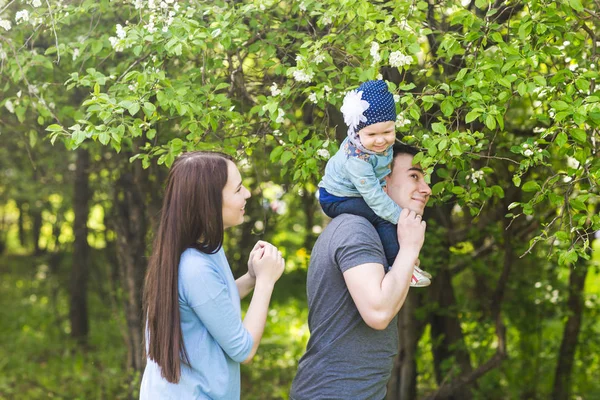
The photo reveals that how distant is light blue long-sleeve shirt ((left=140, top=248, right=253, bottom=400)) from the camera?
215 cm

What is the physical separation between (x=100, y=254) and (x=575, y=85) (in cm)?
753

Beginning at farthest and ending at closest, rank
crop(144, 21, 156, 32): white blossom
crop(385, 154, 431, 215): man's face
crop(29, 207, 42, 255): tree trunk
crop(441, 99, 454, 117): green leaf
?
crop(29, 207, 42, 255): tree trunk → crop(144, 21, 156, 32): white blossom → crop(441, 99, 454, 117): green leaf → crop(385, 154, 431, 215): man's face

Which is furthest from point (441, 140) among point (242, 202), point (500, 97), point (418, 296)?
point (418, 296)

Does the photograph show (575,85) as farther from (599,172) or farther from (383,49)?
(383,49)

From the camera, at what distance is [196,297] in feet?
7.04

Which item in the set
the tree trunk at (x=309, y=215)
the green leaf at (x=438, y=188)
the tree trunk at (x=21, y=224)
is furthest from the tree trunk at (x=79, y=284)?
the green leaf at (x=438, y=188)

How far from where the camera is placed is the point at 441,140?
8.47 ft

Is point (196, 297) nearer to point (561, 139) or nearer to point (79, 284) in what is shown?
point (561, 139)

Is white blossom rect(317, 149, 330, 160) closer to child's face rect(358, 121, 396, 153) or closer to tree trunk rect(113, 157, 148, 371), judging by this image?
child's face rect(358, 121, 396, 153)

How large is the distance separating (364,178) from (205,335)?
705 mm

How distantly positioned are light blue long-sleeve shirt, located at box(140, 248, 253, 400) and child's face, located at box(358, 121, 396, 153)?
0.62 meters

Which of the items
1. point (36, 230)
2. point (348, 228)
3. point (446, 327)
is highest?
point (348, 228)

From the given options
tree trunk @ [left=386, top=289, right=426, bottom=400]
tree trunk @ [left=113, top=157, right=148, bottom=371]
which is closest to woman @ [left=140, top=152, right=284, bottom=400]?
tree trunk @ [left=386, top=289, right=426, bottom=400]

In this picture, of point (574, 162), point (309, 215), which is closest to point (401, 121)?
point (574, 162)
